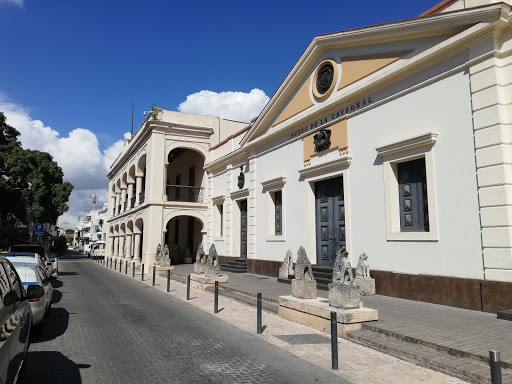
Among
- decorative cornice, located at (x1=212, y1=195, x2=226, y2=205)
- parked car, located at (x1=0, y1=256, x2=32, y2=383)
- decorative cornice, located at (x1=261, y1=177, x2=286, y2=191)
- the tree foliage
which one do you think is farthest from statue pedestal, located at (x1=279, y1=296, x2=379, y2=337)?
the tree foliage

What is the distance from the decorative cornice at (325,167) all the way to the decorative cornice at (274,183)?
1338 millimetres

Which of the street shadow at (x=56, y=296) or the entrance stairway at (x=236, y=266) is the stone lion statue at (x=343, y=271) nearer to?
the street shadow at (x=56, y=296)

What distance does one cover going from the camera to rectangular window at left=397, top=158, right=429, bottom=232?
9.84m

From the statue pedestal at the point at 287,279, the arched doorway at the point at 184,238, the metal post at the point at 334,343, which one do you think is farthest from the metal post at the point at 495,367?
the arched doorway at the point at 184,238

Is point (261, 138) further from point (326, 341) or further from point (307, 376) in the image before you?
point (307, 376)

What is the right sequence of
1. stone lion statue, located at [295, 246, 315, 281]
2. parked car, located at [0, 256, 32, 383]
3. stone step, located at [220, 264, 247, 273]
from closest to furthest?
parked car, located at [0, 256, 32, 383] < stone lion statue, located at [295, 246, 315, 281] < stone step, located at [220, 264, 247, 273]

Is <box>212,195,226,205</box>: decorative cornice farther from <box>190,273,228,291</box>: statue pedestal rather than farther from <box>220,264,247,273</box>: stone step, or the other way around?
<box>190,273,228,291</box>: statue pedestal

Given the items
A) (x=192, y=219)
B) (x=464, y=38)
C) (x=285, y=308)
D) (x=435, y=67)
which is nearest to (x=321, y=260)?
(x=285, y=308)

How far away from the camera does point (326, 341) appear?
6738mm

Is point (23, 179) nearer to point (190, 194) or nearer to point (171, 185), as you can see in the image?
point (171, 185)

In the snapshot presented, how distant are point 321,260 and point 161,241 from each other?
44.5ft

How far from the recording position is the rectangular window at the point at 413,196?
984 cm

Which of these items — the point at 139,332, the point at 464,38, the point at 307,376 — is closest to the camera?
the point at 307,376

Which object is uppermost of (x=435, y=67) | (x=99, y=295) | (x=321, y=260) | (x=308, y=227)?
(x=435, y=67)
